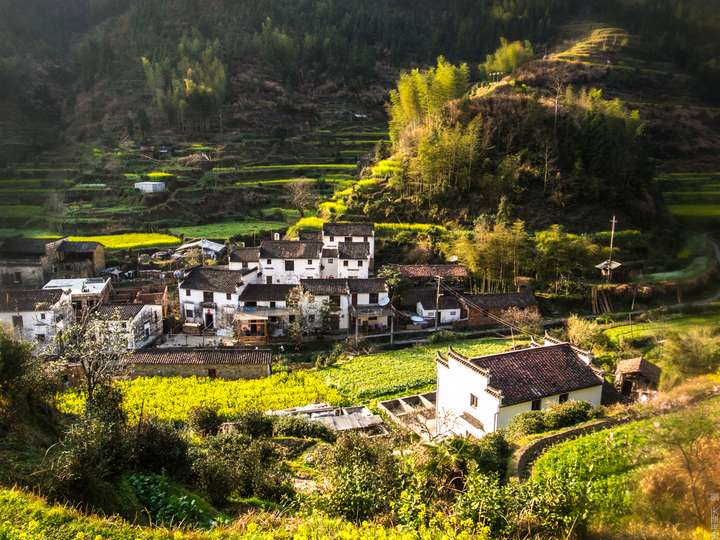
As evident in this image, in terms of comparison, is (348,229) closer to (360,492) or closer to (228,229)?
(228,229)

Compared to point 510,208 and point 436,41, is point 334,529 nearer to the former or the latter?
point 510,208

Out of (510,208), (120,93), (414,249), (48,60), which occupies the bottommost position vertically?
(414,249)

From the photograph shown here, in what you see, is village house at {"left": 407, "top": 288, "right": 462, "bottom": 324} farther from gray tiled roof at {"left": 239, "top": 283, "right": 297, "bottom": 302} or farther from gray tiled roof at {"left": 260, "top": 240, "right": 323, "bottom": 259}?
gray tiled roof at {"left": 239, "top": 283, "right": 297, "bottom": 302}

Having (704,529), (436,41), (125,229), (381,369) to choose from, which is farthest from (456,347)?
(436,41)

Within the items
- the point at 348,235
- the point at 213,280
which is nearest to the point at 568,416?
the point at 213,280

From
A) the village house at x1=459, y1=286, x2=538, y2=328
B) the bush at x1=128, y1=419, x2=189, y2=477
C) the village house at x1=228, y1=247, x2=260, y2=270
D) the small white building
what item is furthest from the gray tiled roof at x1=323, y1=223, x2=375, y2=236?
the bush at x1=128, y1=419, x2=189, y2=477

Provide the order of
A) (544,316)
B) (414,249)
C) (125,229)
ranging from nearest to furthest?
(544,316)
(414,249)
(125,229)

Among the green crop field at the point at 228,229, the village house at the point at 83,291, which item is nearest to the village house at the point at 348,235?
the green crop field at the point at 228,229
